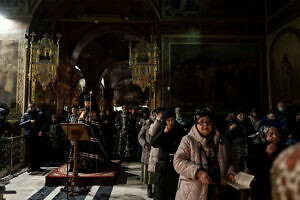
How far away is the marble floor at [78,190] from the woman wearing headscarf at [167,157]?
1.82 m

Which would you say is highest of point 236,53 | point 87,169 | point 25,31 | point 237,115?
point 25,31

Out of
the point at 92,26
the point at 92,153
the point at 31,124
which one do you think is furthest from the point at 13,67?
the point at 92,26

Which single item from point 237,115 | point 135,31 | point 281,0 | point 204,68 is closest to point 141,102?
point 135,31

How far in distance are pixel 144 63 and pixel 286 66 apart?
19.3 feet

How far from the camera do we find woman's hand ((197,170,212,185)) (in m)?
2.25

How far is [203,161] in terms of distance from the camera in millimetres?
2510

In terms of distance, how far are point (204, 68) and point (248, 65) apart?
2041mm

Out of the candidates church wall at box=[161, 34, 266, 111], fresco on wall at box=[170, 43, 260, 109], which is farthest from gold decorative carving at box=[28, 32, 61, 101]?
fresco on wall at box=[170, 43, 260, 109]

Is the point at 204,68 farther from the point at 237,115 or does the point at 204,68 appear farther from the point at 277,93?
the point at 237,115

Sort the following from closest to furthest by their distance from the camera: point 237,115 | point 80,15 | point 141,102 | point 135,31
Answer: point 237,115, point 80,15, point 135,31, point 141,102

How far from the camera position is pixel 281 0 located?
9.86m

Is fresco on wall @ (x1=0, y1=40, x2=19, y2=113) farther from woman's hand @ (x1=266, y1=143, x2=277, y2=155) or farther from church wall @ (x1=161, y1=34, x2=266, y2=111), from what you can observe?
woman's hand @ (x1=266, y1=143, x2=277, y2=155)

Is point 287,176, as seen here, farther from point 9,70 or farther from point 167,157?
point 9,70

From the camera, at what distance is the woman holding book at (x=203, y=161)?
246 cm
